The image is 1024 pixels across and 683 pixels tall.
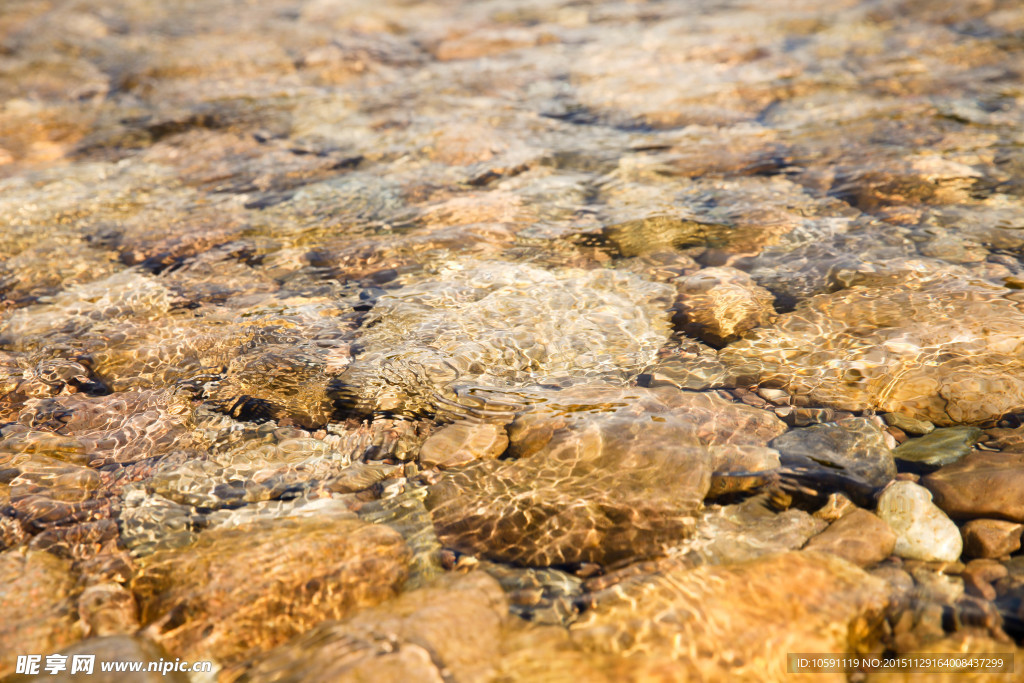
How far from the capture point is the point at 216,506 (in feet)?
8.79

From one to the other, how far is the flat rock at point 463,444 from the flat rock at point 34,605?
4.69 feet

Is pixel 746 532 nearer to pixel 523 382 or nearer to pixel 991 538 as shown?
pixel 991 538

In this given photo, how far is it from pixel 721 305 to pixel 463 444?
1.81 metres

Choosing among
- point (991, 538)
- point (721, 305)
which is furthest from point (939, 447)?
point (721, 305)

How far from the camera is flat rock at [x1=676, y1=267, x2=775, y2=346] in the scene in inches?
143

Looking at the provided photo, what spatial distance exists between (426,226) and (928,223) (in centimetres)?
357

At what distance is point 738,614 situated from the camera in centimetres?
215

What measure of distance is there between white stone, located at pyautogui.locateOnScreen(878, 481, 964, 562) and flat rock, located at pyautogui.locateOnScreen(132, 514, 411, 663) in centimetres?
194

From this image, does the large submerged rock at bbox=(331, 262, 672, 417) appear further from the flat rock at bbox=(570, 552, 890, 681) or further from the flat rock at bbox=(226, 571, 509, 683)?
the flat rock at bbox=(570, 552, 890, 681)

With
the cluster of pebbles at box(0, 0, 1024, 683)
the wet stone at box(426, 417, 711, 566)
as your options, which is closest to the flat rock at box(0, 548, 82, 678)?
the cluster of pebbles at box(0, 0, 1024, 683)

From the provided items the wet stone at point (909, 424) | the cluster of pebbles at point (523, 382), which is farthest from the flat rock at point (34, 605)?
the wet stone at point (909, 424)

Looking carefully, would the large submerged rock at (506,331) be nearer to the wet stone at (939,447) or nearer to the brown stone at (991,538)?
the wet stone at (939,447)

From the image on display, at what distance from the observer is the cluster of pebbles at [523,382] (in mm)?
2207

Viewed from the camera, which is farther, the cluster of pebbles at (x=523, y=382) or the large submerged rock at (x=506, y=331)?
the large submerged rock at (x=506, y=331)
